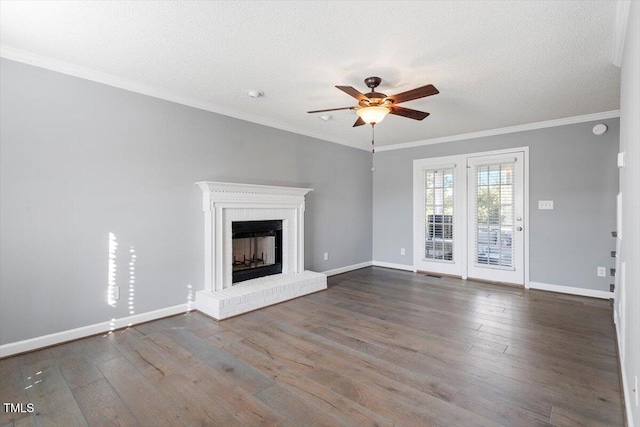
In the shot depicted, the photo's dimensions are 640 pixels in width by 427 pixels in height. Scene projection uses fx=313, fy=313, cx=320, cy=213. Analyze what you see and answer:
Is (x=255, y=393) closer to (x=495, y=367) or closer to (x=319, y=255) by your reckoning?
(x=495, y=367)

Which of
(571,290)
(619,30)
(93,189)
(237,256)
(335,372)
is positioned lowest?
(335,372)

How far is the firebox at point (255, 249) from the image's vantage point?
4.10 m

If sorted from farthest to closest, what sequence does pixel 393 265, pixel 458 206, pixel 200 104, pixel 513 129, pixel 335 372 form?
pixel 393 265, pixel 458 206, pixel 513 129, pixel 200 104, pixel 335 372

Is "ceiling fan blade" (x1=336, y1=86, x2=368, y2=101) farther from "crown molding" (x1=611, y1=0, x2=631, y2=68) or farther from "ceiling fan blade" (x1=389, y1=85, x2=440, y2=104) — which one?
"crown molding" (x1=611, y1=0, x2=631, y2=68)

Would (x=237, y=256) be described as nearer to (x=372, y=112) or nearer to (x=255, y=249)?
(x=255, y=249)

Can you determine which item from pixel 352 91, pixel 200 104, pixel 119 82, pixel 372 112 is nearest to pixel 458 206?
pixel 372 112

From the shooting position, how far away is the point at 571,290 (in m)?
4.39

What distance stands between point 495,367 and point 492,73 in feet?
8.35

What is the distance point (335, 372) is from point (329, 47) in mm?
2494

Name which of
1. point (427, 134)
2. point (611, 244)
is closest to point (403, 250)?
point (427, 134)

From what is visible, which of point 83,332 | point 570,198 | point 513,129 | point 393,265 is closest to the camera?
point 83,332

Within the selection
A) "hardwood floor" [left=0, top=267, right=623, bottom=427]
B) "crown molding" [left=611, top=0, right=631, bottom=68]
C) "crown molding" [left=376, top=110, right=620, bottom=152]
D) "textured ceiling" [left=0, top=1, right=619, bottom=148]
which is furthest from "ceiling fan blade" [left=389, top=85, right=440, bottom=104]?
"crown molding" [left=376, top=110, right=620, bottom=152]

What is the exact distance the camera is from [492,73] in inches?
115

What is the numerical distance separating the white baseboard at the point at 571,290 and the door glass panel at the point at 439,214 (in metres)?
1.29
